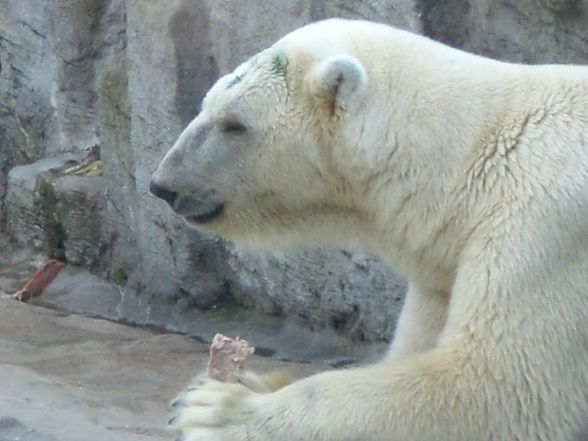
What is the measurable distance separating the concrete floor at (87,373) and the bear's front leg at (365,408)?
0.94 metres

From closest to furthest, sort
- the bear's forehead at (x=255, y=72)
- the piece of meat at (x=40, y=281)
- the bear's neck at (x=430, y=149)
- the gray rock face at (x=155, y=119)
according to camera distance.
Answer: the bear's neck at (x=430, y=149) < the bear's forehead at (x=255, y=72) < the gray rock face at (x=155, y=119) < the piece of meat at (x=40, y=281)

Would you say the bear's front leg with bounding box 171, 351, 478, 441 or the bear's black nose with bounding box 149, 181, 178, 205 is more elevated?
the bear's black nose with bounding box 149, 181, 178, 205

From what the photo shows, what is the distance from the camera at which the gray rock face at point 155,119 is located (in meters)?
5.29

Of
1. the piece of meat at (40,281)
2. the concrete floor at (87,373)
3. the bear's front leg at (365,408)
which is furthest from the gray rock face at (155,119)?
the bear's front leg at (365,408)

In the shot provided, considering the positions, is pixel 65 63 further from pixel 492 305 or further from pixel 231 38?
pixel 492 305

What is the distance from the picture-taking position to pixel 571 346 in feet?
10.4

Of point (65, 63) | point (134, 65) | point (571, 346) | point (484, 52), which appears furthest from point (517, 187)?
point (65, 63)

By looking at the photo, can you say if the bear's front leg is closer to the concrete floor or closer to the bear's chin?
the bear's chin

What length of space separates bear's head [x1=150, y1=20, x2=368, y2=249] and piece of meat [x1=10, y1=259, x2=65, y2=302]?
3369 mm

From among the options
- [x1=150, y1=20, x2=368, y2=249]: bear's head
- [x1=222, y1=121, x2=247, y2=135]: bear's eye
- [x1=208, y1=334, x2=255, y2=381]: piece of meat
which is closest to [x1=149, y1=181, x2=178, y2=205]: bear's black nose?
[x1=150, y1=20, x2=368, y2=249]: bear's head

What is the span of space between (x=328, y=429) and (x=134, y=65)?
3.72 meters

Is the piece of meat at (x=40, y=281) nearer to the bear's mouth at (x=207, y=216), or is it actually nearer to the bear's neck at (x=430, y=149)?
the bear's mouth at (x=207, y=216)

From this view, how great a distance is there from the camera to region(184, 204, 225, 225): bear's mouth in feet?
11.9

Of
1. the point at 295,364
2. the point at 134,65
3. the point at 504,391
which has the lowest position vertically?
the point at 295,364
